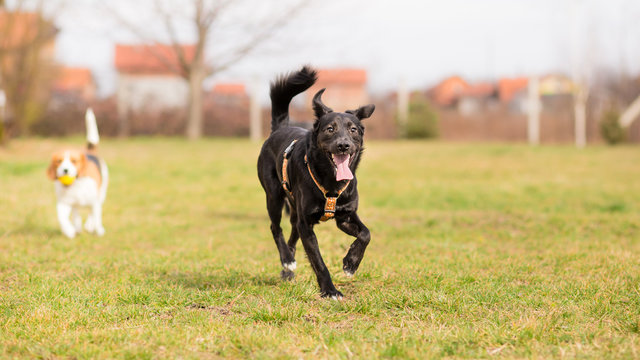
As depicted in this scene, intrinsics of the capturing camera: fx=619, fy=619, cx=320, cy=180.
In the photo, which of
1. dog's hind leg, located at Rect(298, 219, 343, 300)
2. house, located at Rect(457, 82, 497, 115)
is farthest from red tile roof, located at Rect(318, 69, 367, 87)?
house, located at Rect(457, 82, 497, 115)

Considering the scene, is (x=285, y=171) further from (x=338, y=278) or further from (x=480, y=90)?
(x=480, y=90)

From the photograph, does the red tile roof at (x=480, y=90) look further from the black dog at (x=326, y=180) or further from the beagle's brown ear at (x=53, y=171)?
the black dog at (x=326, y=180)

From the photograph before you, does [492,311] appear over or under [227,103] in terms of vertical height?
under

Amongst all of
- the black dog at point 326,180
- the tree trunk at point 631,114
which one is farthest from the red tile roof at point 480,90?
the black dog at point 326,180

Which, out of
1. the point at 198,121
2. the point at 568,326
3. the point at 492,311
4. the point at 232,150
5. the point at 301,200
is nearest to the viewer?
the point at 568,326

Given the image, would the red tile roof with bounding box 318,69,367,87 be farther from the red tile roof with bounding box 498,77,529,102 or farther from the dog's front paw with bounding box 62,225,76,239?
the red tile roof with bounding box 498,77,529,102

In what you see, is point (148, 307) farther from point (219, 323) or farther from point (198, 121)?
point (198, 121)

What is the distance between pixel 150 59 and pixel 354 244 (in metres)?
37.0

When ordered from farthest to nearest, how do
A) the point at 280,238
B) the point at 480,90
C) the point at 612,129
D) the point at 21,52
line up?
the point at 480,90 < the point at 612,129 < the point at 21,52 < the point at 280,238

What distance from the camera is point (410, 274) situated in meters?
4.88

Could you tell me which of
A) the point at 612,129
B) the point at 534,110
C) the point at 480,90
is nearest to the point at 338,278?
the point at 612,129

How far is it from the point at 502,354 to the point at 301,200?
178 cm

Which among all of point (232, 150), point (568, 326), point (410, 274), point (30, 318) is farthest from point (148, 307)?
point (232, 150)

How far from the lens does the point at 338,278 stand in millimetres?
4781
